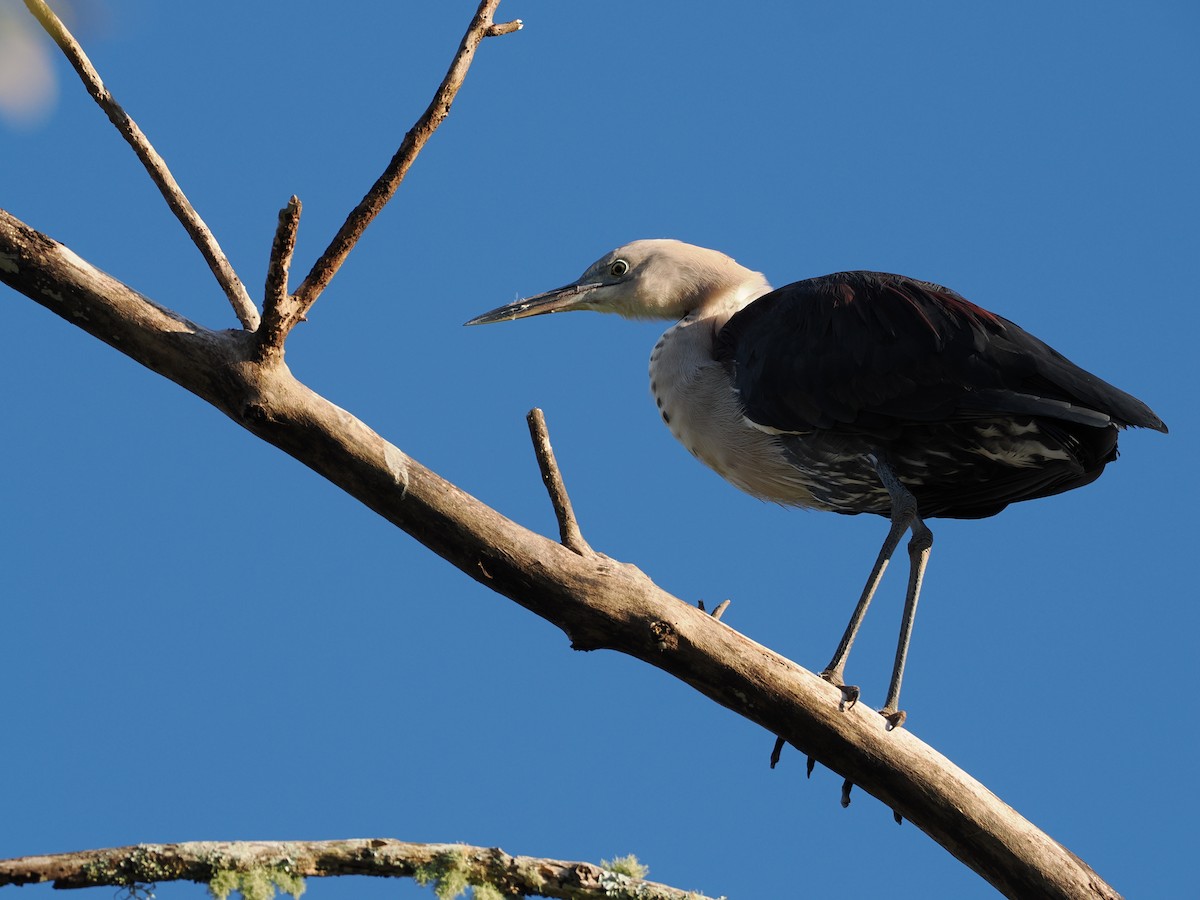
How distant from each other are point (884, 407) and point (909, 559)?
0.62m

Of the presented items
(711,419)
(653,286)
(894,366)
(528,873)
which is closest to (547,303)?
(653,286)

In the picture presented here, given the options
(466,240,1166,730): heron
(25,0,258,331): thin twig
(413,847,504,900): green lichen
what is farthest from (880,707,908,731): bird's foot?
(25,0,258,331): thin twig

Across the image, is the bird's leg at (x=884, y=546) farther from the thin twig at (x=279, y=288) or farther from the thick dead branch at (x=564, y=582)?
the thin twig at (x=279, y=288)

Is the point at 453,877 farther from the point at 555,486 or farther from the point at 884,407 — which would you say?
the point at 884,407

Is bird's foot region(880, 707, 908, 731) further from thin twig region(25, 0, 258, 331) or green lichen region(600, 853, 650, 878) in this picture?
thin twig region(25, 0, 258, 331)

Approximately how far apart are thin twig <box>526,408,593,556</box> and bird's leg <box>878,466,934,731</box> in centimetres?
124

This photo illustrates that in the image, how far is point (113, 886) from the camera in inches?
116

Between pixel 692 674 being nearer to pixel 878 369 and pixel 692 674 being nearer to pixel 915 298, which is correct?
pixel 878 369

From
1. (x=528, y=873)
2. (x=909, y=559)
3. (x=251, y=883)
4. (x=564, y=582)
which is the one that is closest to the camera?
(x=251, y=883)

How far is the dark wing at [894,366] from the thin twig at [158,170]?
1.88 metres

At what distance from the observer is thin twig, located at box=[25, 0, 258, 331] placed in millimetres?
3439

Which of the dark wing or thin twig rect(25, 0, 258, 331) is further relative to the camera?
the dark wing

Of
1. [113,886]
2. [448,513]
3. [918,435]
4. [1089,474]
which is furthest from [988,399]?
[113,886]

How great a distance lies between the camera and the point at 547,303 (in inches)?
216
